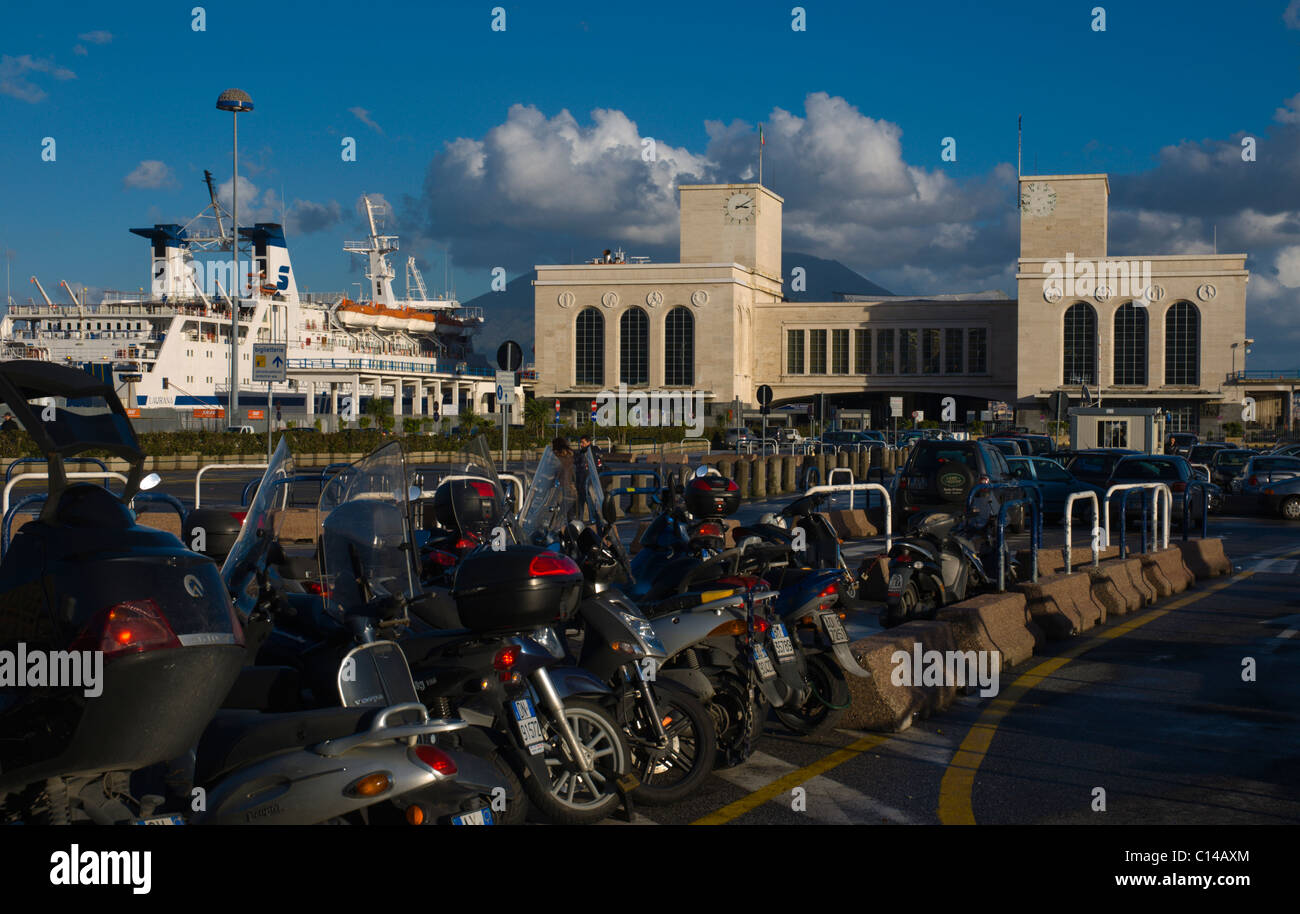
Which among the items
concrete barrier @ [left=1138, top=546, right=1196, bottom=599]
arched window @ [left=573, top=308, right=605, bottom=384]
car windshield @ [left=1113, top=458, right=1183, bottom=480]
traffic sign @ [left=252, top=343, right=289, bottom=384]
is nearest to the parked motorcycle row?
concrete barrier @ [left=1138, top=546, right=1196, bottom=599]

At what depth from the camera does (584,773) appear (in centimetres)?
502

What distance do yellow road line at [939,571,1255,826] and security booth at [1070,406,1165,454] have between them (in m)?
29.7

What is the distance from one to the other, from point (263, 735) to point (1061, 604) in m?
8.43

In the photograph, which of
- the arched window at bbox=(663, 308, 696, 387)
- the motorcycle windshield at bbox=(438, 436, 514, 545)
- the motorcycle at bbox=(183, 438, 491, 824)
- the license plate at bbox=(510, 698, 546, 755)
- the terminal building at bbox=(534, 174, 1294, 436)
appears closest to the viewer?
the motorcycle at bbox=(183, 438, 491, 824)

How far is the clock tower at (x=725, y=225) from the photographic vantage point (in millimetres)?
108812

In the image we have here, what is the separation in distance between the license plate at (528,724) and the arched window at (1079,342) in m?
94.8

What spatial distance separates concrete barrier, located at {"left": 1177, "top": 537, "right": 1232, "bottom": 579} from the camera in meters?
15.2

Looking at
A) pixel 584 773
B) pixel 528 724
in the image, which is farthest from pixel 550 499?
pixel 528 724

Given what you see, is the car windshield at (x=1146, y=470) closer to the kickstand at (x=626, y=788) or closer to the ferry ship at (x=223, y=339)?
the kickstand at (x=626, y=788)

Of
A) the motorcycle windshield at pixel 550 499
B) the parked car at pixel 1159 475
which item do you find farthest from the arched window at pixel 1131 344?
the motorcycle windshield at pixel 550 499

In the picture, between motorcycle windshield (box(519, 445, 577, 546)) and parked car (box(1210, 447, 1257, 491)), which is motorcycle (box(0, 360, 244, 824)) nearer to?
motorcycle windshield (box(519, 445, 577, 546))

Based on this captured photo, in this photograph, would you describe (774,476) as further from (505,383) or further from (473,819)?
(473,819)
